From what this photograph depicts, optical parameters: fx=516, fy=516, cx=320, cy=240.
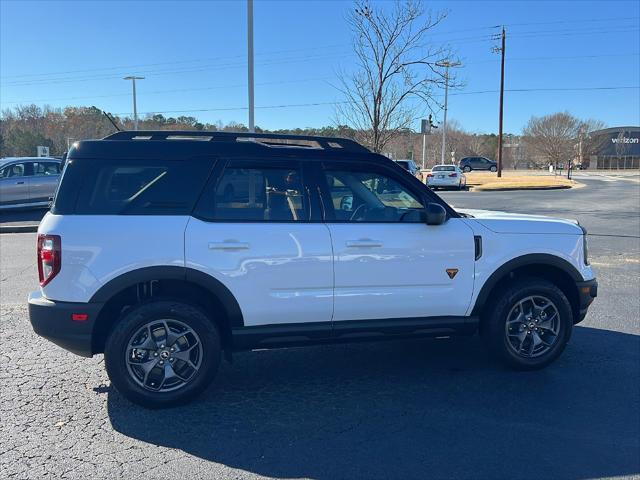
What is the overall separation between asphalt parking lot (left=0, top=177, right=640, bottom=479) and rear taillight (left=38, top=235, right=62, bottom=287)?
1006mm

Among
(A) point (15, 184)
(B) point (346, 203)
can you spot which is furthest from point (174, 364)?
(A) point (15, 184)

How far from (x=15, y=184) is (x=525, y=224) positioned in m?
16.1

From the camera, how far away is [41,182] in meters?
16.2

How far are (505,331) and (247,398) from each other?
2243 mm

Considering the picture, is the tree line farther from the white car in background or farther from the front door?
the front door

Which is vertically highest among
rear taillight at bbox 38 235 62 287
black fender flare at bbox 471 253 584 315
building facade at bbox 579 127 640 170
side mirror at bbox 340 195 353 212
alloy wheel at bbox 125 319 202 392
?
building facade at bbox 579 127 640 170

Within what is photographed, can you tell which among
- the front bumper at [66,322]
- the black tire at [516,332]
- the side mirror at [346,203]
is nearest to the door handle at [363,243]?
the side mirror at [346,203]

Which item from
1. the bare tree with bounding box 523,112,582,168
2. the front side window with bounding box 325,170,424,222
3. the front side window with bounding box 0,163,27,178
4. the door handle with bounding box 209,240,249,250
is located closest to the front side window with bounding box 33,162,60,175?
the front side window with bounding box 0,163,27,178

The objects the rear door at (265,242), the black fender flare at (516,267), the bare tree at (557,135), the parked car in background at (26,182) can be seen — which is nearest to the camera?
the rear door at (265,242)

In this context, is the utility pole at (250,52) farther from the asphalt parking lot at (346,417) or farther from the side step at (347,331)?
the side step at (347,331)

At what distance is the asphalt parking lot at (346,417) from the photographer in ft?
10.1

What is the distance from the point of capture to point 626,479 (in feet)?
9.75

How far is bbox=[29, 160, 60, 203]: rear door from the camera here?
16.1 meters

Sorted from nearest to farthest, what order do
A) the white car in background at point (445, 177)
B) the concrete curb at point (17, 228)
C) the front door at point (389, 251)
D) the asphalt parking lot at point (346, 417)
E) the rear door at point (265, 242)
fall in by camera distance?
the asphalt parking lot at point (346, 417) < the rear door at point (265, 242) < the front door at point (389, 251) < the concrete curb at point (17, 228) < the white car in background at point (445, 177)
